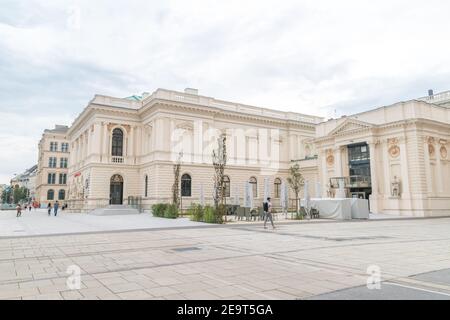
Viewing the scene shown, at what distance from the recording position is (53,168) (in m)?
73.2

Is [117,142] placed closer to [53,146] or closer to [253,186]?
[253,186]

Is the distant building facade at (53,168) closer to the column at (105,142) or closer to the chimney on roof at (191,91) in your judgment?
the column at (105,142)

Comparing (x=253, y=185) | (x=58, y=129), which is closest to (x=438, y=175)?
(x=253, y=185)

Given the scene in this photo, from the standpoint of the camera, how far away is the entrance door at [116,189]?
38.7 metres

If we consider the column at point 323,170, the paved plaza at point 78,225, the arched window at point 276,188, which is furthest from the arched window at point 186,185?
the column at point 323,170

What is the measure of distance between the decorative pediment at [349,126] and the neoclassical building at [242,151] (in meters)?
0.12

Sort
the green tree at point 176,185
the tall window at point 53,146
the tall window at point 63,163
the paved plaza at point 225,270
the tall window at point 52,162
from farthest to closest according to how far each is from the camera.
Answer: the tall window at point 53,146 < the tall window at point 63,163 < the tall window at point 52,162 < the green tree at point 176,185 < the paved plaza at point 225,270

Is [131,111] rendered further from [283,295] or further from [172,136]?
[283,295]

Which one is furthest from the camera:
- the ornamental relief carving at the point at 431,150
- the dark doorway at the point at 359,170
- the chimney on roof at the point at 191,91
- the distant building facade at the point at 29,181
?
the distant building facade at the point at 29,181

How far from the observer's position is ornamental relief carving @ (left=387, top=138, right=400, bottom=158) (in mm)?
34281

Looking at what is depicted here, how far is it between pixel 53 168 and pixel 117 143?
136 feet
